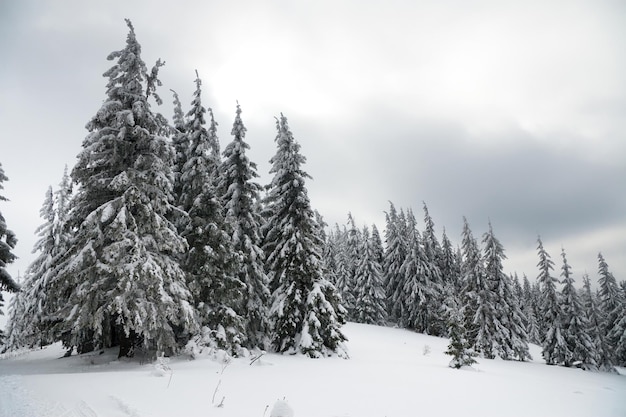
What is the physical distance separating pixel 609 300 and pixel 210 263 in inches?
1964

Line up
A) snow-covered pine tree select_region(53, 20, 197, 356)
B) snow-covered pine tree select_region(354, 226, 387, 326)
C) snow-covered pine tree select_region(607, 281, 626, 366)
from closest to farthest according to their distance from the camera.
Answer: snow-covered pine tree select_region(53, 20, 197, 356) → snow-covered pine tree select_region(607, 281, 626, 366) → snow-covered pine tree select_region(354, 226, 387, 326)

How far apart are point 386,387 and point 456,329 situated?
8344 mm

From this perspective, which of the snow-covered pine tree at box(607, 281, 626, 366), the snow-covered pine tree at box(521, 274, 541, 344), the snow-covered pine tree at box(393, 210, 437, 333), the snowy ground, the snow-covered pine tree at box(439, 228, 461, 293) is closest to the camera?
the snowy ground

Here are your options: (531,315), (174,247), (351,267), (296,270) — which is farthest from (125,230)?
(531,315)

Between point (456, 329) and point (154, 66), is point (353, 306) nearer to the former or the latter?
point (456, 329)

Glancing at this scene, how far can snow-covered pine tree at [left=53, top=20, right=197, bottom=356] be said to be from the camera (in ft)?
41.3

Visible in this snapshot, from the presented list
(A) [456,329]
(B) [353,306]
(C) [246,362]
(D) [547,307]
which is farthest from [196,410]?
(B) [353,306]

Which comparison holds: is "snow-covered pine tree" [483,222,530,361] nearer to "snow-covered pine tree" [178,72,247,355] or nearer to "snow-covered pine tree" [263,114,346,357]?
"snow-covered pine tree" [263,114,346,357]

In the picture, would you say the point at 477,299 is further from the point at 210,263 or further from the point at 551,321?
the point at 210,263

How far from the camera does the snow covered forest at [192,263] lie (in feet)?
42.9

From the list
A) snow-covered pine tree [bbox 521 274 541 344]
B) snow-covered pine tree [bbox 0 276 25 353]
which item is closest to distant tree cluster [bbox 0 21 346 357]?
snow-covered pine tree [bbox 0 276 25 353]

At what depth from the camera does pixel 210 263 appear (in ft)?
54.3

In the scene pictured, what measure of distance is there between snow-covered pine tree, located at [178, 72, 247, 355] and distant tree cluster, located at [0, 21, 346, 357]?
0.06 metres

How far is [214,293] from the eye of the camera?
16.5 metres
